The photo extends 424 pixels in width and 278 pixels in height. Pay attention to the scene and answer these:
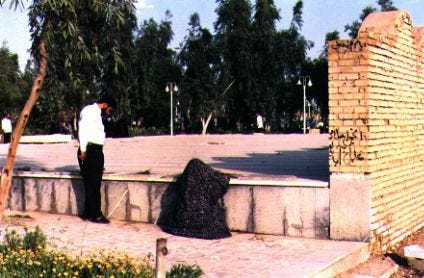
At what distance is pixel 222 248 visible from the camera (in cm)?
738

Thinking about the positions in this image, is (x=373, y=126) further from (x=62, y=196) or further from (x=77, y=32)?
(x=62, y=196)

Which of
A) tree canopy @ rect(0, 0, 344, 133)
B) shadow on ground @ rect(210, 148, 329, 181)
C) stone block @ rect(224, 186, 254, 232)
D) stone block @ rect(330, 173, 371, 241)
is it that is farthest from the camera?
Result: tree canopy @ rect(0, 0, 344, 133)

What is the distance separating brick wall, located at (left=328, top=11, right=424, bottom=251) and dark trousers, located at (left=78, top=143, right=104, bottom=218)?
321cm

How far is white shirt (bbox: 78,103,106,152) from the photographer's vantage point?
8711 mm

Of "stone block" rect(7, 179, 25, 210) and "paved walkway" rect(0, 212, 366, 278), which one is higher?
"stone block" rect(7, 179, 25, 210)

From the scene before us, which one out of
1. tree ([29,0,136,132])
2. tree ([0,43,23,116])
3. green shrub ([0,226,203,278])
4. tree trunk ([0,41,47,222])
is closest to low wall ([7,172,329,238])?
tree ([29,0,136,132])

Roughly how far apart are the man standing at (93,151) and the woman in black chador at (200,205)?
4.46ft

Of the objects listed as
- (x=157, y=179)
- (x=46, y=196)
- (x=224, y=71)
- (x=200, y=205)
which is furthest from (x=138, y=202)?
(x=224, y=71)

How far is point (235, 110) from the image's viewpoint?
187 feet

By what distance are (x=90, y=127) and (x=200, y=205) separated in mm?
1921

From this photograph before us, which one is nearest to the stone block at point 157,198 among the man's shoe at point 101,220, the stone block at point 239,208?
the man's shoe at point 101,220

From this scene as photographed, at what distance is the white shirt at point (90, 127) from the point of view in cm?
871

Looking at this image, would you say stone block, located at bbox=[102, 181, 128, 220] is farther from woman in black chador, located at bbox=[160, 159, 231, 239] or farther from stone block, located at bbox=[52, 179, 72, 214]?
woman in black chador, located at bbox=[160, 159, 231, 239]

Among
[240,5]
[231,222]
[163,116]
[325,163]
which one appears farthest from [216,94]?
[231,222]
